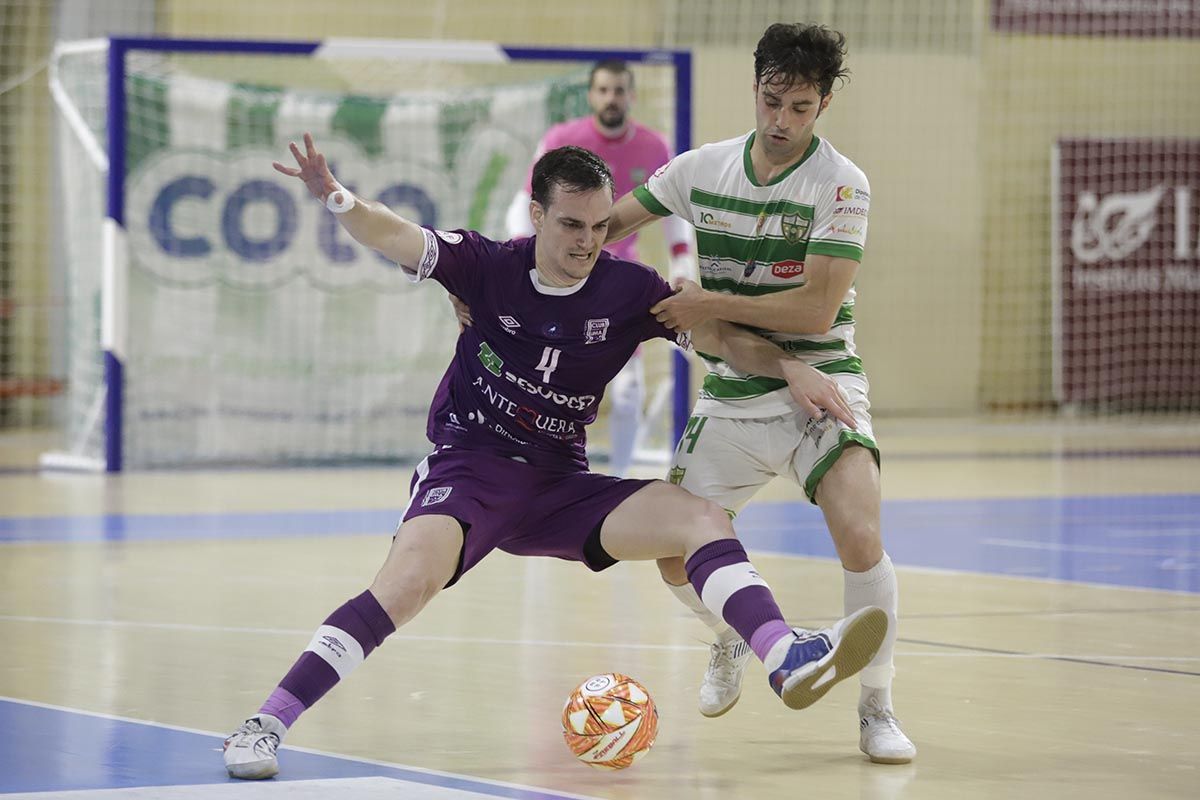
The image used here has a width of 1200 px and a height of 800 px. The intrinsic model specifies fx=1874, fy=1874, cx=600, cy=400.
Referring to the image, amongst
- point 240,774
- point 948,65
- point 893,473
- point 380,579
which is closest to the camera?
point 240,774

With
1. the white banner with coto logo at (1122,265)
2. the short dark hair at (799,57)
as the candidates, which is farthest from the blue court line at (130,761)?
the white banner with coto logo at (1122,265)

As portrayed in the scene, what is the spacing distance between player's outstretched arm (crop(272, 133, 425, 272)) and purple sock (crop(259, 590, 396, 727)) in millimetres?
895

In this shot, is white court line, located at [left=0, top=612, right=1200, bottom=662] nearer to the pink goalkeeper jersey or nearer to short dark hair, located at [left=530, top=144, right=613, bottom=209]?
short dark hair, located at [left=530, top=144, right=613, bottom=209]

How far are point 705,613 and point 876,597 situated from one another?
626 mm

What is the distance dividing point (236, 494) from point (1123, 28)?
445 inches

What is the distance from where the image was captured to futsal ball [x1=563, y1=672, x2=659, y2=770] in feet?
13.7

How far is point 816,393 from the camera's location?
462cm

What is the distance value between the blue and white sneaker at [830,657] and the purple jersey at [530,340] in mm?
987

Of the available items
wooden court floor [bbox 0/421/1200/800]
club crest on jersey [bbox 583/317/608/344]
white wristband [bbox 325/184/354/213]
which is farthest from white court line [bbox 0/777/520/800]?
white wristband [bbox 325/184/354/213]

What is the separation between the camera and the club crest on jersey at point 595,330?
4.69 m

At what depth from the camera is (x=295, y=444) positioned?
13.1m

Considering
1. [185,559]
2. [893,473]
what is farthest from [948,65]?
[185,559]

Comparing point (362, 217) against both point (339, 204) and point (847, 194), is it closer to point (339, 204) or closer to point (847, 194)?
point (339, 204)

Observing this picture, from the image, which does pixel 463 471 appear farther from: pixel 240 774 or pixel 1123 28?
pixel 1123 28
